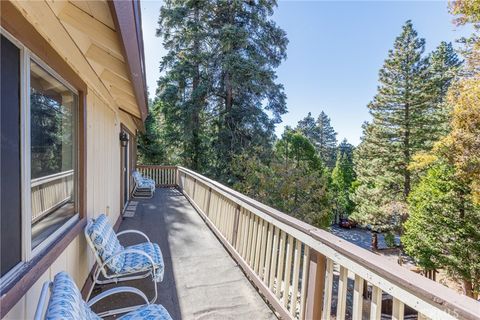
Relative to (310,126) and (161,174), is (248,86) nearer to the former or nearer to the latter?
(161,174)

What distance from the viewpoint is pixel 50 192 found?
2184 millimetres

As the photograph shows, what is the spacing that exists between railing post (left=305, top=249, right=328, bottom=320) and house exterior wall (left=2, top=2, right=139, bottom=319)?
5.62 ft

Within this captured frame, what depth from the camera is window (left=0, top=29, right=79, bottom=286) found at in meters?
1.32

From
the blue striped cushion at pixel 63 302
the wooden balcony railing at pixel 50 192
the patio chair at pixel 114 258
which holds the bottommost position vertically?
the patio chair at pixel 114 258

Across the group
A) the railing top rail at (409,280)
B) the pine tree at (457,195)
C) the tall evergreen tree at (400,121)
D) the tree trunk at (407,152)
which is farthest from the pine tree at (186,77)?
the tree trunk at (407,152)

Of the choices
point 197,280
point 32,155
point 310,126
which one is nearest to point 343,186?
point 310,126

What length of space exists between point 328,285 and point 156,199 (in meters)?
7.31

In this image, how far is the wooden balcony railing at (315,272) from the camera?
1096 millimetres

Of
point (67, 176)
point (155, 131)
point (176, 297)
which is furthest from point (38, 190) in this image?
point (155, 131)

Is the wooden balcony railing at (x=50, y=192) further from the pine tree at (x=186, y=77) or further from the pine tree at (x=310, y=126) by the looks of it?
the pine tree at (x=310, y=126)

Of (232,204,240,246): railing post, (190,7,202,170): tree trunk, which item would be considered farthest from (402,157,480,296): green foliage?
(232,204,240,246): railing post

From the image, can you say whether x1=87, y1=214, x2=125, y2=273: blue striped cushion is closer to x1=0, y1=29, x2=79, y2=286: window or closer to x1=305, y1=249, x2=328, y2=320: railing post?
x1=0, y1=29, x2=79, y2=286: window

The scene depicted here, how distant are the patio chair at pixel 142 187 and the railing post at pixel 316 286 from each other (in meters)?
7.39

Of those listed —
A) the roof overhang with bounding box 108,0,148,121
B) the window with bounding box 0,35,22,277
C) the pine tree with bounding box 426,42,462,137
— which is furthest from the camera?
the pine tree with bounding box 426,42,462,137
